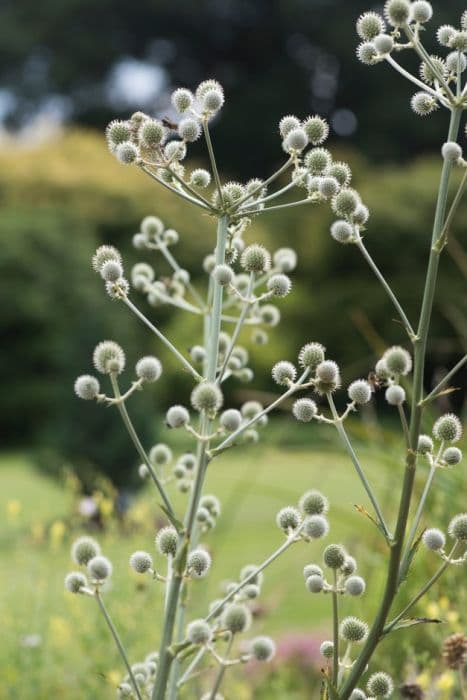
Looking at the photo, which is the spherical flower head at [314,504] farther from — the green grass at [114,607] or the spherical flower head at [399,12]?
the spherical flower head at [399,12]

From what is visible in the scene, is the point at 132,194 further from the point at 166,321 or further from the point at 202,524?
the point at 202,524

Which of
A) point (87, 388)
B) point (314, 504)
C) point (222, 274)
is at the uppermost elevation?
point (222, 274)

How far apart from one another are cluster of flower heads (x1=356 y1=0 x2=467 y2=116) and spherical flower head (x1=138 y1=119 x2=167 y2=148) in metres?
0.32

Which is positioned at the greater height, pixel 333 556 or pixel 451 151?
pixel 451 151

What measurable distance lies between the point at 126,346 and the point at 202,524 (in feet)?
30.4

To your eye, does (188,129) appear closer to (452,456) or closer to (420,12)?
(420,12)

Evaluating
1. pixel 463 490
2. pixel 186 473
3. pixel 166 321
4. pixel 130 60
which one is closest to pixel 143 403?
pixel 166 321

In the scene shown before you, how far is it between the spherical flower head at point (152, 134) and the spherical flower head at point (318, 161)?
0.21m

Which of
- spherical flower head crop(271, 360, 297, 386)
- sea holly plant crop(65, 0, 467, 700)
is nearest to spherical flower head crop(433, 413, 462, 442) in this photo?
sea holly plant crop(65, 0, 467, 700)

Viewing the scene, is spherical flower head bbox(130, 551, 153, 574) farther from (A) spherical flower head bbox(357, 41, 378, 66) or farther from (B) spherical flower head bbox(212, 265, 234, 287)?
(A) spherical flower head bbox(357, 41, 378, 66)

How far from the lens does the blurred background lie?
A: 435 centimetres

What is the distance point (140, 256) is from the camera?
16.2 meters

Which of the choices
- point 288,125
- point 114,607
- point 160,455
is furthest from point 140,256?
point 288,125

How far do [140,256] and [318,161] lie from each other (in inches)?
589
